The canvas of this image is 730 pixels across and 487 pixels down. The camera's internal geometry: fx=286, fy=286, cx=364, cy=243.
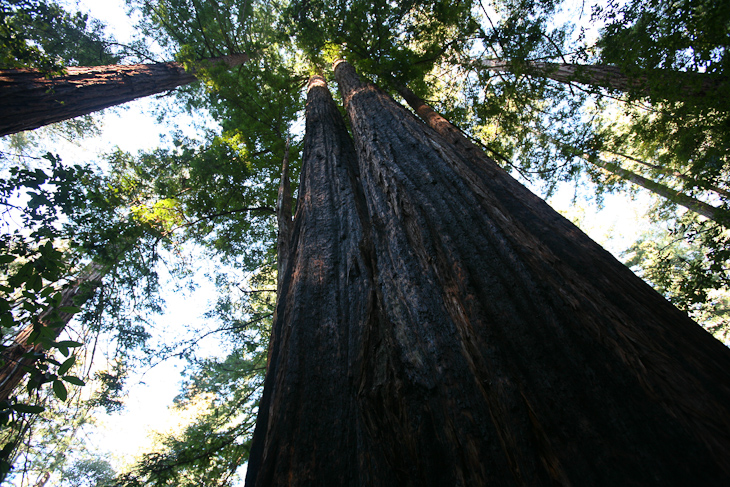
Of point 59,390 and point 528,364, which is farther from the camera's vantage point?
point 59,390

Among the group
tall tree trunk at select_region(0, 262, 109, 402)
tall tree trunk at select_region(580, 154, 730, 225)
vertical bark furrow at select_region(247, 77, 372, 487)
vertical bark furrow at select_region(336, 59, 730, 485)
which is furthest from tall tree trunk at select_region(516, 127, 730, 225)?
tall tree trunk at select_region(0, 262, 109, 402)

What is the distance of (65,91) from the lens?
377cm

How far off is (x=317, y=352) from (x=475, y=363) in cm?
72

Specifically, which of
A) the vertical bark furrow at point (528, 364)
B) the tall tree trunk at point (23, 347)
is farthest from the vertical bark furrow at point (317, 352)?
the tall tree trunk at point (23, 347)

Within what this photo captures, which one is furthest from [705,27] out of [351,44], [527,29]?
[351,44]

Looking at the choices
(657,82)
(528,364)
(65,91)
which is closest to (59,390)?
(528,364)

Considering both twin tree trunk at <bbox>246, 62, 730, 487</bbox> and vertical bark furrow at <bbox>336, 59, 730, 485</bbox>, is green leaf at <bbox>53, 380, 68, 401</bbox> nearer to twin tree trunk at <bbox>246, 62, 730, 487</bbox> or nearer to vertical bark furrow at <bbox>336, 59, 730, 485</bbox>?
twin tree trunk at <bbox>246, 62, 730, 487</bbox>

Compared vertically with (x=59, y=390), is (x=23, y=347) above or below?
above

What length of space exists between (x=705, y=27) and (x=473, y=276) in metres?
4.73

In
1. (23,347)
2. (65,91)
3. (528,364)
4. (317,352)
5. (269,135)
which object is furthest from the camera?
(269,135)

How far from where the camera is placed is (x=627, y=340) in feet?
3.40

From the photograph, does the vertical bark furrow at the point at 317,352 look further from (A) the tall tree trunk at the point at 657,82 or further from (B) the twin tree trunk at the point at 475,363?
(A) the tall tree trunk at the point at 657,82

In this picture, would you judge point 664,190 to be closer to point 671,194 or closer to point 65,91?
point 671,194

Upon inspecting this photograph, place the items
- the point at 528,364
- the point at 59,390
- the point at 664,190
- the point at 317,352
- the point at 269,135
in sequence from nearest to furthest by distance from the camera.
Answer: the point at 528,364 → the point at 59,390 → the point at 317,352 → the point at 269,135 → the point at 664,190
